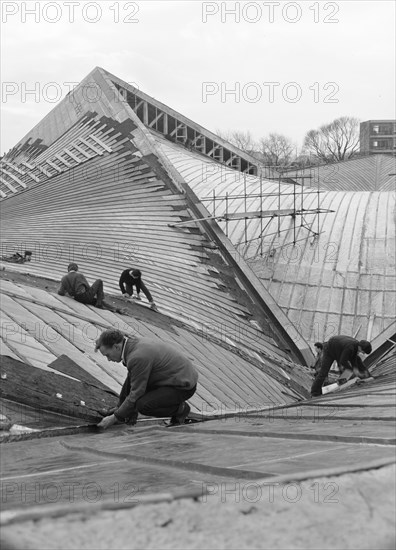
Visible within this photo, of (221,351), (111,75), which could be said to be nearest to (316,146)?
(111,75)

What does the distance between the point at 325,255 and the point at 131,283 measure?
23.3 feet

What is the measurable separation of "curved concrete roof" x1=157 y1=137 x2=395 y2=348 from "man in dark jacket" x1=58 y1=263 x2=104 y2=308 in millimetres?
6936

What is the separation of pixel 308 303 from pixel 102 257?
4.98 metres

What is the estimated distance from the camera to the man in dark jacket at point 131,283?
12.5 m

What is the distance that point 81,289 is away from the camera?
10.9 meters

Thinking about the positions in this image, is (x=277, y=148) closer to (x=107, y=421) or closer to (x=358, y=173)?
(x=358, y=173)

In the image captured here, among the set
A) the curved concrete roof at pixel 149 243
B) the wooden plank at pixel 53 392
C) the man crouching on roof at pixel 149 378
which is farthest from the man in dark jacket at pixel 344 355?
the man crouching on roof at pixel 149 378

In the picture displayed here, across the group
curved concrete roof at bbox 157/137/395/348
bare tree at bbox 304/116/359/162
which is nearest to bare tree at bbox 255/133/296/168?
bare tree at bbox 304/116/359/162

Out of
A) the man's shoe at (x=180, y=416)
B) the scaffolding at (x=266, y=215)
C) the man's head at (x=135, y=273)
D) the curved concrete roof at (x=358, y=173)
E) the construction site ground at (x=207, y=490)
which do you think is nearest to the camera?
the construction site ground at (x=207, y=490)

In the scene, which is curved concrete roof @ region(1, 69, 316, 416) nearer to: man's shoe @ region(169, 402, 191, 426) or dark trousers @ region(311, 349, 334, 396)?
dark trousers @ region(311, 349, 334, 396)

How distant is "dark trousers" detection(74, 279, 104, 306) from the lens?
10.9 metres

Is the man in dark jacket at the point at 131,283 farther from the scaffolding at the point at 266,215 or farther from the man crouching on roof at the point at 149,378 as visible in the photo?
the man crouching on roof at the point at 149,378

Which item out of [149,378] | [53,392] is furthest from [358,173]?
[149,378]

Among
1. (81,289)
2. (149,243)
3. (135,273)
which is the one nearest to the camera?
(81,289)
